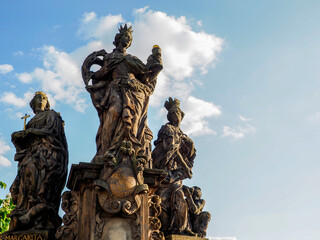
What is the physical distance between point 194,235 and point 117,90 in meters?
Result: 3.30

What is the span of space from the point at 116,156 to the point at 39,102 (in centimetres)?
350

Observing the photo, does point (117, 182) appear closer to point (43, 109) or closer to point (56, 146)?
point (56, 146)

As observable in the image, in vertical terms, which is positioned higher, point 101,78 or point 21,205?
point 101,78

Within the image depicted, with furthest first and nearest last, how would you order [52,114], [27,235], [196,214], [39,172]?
[52,114] < [196,214] < [39,172] < [27,235]

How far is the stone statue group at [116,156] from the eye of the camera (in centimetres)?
842

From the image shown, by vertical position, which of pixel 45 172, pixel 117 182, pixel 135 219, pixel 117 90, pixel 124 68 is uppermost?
pixel 124 68

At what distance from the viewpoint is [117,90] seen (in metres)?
9.61

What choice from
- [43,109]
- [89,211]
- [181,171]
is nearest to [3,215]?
[43,109]

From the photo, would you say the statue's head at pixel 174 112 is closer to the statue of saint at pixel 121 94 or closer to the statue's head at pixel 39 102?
the statue of saint at pixel 121 94

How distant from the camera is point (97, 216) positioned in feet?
26.5

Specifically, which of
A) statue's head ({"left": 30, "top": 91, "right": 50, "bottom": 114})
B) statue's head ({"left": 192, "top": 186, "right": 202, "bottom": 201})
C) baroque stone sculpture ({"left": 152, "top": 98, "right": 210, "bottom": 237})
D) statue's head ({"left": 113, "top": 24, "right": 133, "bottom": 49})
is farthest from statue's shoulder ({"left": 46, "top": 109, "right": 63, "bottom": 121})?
statue's head ({"left": 192, "top": 186, "right": 202, "bottom": 201})

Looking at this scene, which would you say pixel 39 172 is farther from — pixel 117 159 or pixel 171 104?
pixel 171 104

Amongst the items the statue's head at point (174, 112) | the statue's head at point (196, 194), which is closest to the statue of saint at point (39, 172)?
the statue's head at point (174, 112)

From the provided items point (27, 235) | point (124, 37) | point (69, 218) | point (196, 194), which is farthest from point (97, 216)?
point (124, 37)
